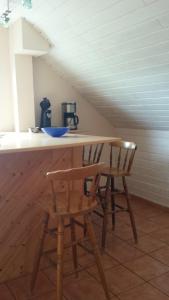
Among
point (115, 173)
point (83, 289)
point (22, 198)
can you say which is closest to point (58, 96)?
point (115, 173)

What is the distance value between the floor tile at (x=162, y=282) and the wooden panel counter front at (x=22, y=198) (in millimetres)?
996

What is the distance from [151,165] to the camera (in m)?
3.76

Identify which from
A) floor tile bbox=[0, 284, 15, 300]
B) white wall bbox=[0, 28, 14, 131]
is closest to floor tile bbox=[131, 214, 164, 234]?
floor tile bbox=[0, 284, 15, 300]

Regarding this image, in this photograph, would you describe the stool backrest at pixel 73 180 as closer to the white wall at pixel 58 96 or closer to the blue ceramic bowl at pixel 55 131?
the blue ceramic bowl at pixel 55 131

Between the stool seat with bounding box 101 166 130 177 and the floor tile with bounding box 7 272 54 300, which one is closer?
the floor tile with bounding box 7 272 54 300

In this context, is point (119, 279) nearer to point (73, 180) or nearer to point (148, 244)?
point (148, 244)

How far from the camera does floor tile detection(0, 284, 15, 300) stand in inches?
78.3

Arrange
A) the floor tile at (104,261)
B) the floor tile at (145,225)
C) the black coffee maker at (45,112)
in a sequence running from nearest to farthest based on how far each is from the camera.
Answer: the floor tile at (104,261) < the floor tile at (145,225) < the black coffee maker at (45,112)

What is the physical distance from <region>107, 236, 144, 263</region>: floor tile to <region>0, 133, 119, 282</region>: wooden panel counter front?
29.8 inches

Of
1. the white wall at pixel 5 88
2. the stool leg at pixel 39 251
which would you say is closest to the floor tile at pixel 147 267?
the stool leg at pixel 39 251

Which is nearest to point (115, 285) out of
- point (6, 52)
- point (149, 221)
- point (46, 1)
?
point (149, 221)

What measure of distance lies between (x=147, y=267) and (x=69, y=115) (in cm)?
203

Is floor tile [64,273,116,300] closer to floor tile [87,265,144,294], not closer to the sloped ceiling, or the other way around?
floor tile [87,265,144,294]

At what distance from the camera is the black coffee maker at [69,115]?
11.7 ft
